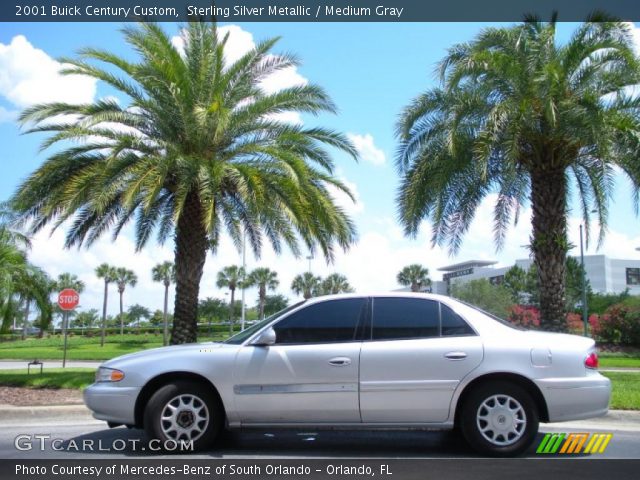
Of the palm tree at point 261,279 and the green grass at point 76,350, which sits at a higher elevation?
the palm tree at point 261,279

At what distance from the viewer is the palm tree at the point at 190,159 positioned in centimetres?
1290

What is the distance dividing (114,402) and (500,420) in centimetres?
382

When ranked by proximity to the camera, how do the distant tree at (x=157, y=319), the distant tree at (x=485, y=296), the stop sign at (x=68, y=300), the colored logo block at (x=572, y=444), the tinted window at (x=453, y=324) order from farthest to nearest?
the distant tree at (x=157, y=319), the distant tree at (x=485, y=296), the stop sign at (x=68, y=300), the colored logo block at (x=572, y=444), the tinted window at (x=453, y=324)

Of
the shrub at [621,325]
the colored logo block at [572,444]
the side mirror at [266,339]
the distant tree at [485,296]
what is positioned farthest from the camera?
the distant tree at [485,296]

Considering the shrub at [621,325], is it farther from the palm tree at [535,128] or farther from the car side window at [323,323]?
the car side window at [323,323]

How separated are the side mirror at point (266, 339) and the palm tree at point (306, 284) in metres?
59.1

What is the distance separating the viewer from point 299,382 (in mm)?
6262

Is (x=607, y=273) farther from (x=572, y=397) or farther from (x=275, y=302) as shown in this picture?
(x=572, y=397)

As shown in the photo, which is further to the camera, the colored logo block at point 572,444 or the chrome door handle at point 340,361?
the colored logo block at point 572,444

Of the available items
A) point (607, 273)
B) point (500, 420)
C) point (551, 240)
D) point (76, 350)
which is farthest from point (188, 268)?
point (607, 273)

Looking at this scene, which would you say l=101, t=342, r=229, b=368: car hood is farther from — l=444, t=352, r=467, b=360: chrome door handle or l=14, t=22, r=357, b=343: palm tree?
l=14, t=22, r=357, b=343: palm tree

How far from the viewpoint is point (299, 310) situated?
21.8 feet

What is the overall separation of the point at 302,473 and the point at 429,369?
157 cm

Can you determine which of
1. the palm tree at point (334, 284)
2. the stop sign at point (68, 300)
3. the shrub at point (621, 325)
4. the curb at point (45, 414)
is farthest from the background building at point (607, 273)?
the curb at point (45, 414)
